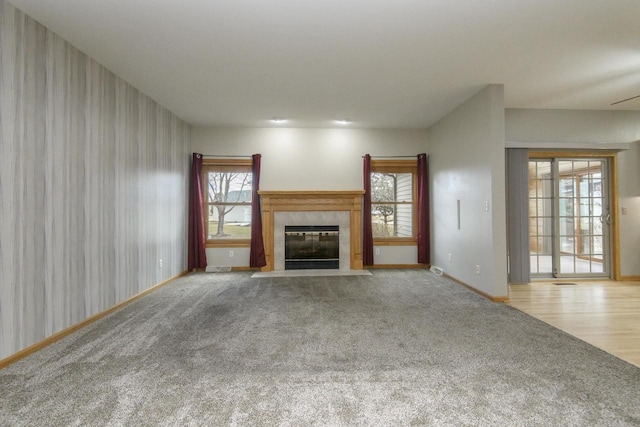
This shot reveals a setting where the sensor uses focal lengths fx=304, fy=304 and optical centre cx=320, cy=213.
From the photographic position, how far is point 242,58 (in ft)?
10.3

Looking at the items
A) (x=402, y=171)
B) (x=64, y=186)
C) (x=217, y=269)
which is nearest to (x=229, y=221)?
(x=217, y=269)

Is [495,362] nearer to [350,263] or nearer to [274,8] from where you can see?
[274,8]

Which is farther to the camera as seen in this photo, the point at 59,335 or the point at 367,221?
the point at 367,221

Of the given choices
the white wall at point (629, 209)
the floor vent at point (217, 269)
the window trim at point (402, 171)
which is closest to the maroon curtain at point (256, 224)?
the floor vent at point (217, 269)

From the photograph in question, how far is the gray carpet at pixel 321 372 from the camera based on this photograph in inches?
64.0

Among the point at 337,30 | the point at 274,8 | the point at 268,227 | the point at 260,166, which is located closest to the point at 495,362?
the point at 337,30

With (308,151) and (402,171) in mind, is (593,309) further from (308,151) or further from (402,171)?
(308,151)

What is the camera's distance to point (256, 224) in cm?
561

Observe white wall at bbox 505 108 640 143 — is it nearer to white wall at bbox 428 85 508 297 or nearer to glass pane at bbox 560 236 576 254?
white wall at bbox 428 85 508 297

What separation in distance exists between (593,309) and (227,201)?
559 cm

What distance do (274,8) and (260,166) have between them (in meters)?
3.55

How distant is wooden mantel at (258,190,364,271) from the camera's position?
5633 mm

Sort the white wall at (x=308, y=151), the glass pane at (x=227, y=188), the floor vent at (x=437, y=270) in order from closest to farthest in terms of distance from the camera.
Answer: the floor vent at (x=437, y=270) → the white wall at (x=308, y=151) → the glass pane at (x=227, y=188)

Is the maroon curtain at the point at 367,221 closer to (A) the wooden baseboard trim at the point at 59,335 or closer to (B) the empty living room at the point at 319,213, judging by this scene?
(B) the empty living room at the point at 319,213
